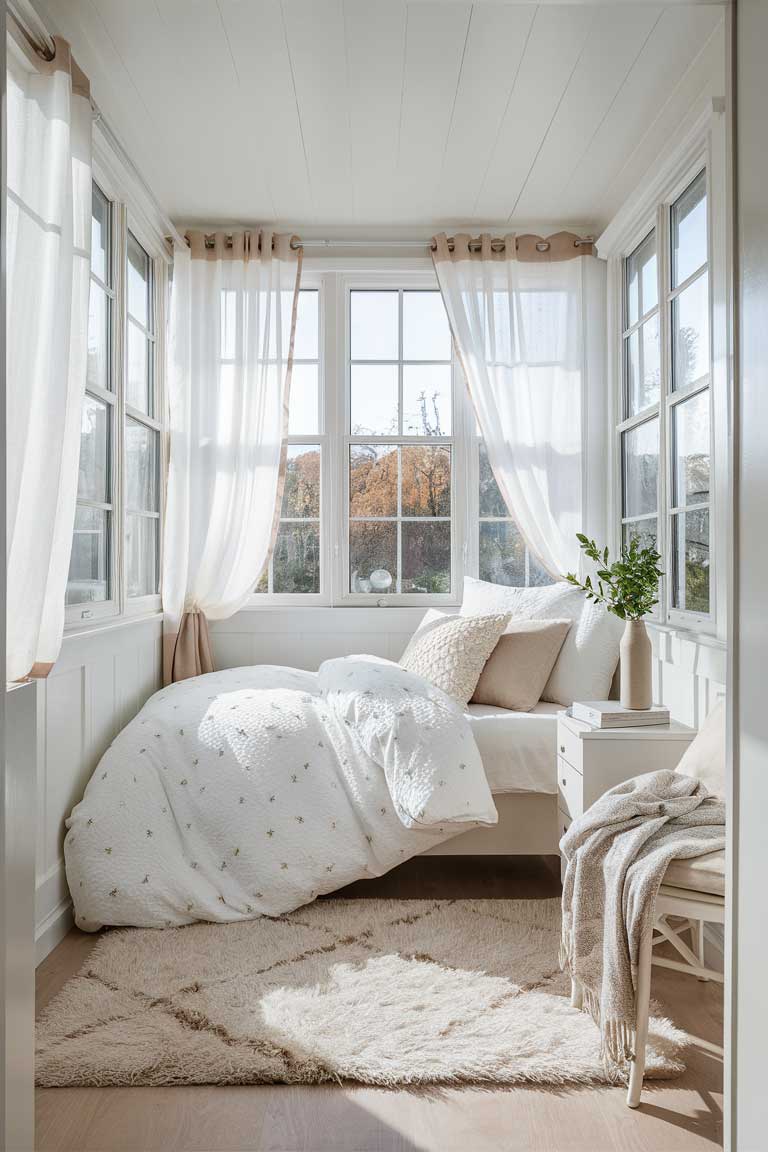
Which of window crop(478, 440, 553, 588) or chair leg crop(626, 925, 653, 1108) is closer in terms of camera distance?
chair leg crop(626, 925, 653, 1108)

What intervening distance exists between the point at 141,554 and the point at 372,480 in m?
1.17

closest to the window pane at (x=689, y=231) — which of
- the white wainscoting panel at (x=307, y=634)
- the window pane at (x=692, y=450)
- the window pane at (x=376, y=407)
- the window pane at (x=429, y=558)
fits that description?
the window pane at (x=692, y=450)

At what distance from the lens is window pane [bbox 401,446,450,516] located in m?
4.11

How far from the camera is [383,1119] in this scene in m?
1.75

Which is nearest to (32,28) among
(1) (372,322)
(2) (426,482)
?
(1) (372,322)

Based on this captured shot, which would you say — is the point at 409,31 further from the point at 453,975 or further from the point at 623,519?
the point at 453,975

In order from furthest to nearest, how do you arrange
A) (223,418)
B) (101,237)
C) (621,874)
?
(223,418) → (101,237) → (621,874)

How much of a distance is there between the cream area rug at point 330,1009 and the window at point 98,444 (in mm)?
1216

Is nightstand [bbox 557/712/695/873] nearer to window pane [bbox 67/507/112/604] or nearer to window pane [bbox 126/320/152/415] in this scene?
window pane [bbox 67/507/112/604]

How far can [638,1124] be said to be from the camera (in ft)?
5.69

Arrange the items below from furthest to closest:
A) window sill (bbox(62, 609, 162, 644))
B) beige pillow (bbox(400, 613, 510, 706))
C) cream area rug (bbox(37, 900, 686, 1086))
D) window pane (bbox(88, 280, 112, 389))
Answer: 1. beige pillow (bbox(400, 613, 510, 706))
2. window pane (bbox(88, 280, 112, 389))
3. window sill (bbox(62, 609, 162, 644))
4. cream area rug (bbox(37, 900, 686, 1086))

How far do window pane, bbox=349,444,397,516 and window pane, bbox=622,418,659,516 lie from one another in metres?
1.11

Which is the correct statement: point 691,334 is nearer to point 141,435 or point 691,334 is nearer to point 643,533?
point 643,533

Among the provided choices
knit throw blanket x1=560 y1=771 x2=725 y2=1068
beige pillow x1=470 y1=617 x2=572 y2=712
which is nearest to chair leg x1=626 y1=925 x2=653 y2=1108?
knit throw blanket x1=560 y1=771 x2=725 y2=1068
